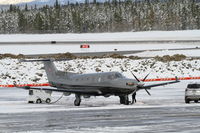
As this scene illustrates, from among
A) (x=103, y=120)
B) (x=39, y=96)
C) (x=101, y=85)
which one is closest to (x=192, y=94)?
(x=101, y=85)

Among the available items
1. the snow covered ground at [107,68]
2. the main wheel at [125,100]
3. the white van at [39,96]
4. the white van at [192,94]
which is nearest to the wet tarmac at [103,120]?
the white van at [192,94]

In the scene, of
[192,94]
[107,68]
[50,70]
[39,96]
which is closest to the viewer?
[192,94]

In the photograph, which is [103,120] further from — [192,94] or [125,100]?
[192,94]

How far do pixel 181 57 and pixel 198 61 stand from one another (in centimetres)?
424

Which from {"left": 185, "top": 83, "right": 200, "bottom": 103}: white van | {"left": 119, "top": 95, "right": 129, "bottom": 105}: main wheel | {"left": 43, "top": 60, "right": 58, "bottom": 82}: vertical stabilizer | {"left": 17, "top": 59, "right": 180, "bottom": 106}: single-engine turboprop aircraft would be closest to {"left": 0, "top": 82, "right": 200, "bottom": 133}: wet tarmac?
{"left": 17, "top": 59, "right": 180, "bottom": 106}: single-engine turboprop aircraft

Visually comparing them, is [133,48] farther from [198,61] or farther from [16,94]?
[16,94]

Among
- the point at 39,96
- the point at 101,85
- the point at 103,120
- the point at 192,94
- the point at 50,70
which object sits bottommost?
the point at 39,96

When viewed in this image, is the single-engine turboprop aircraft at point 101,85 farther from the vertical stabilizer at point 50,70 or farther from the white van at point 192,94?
the vertical stabilizer at point 50,70

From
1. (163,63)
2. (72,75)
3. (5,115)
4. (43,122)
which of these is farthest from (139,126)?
(163,63)

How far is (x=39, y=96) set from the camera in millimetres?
42594

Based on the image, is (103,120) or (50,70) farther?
(50,70)

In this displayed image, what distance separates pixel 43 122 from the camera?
26.7m

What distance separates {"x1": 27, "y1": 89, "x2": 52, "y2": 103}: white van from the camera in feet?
138

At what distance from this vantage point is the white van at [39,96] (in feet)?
138
